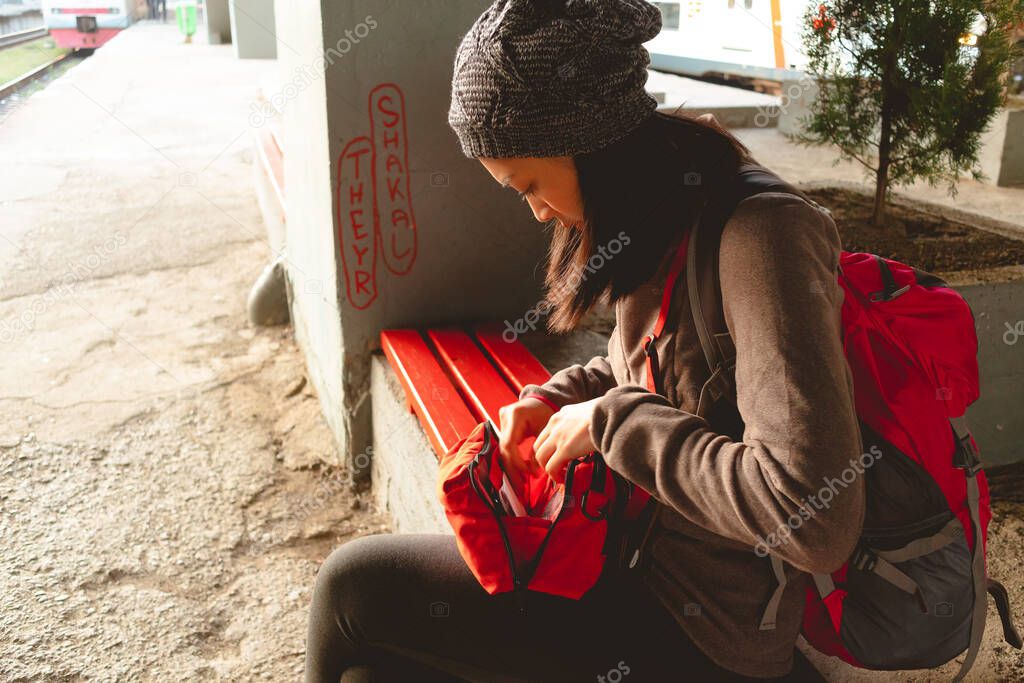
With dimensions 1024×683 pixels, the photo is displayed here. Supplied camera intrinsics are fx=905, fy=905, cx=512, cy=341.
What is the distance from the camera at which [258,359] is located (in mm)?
4379

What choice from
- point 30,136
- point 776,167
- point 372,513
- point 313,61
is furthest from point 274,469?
point 30,136

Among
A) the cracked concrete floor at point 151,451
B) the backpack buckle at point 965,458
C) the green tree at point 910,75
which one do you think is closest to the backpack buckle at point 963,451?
the backpack buckle at point 965,458

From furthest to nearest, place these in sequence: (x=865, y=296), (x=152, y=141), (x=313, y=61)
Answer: (x=152, y=141) → (x=313, y=61) → (x=865, y=296)

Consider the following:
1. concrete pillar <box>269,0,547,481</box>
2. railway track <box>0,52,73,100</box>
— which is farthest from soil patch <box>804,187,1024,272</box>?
railway track <box>0,52,73,100</box>

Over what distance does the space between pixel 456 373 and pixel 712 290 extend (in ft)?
5.27

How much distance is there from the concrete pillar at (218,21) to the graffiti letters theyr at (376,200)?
17.5m

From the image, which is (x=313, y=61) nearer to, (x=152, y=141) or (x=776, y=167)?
(x=776, y=167)

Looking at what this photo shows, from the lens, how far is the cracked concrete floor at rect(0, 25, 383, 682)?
2.61 m

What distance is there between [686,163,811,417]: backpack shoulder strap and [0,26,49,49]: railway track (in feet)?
82.3

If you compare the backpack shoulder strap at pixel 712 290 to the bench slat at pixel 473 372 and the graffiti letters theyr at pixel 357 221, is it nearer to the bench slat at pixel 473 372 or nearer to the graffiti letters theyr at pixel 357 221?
the bench slat at pixel 473 372

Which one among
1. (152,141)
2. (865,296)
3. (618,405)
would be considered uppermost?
(865,296)

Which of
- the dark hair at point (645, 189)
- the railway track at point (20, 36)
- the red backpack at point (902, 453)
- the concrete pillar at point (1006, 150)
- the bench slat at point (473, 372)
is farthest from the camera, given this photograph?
the railway track at point (20, 36)

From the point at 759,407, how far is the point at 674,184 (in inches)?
15.1

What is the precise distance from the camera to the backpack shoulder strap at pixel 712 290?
4.10 ft
